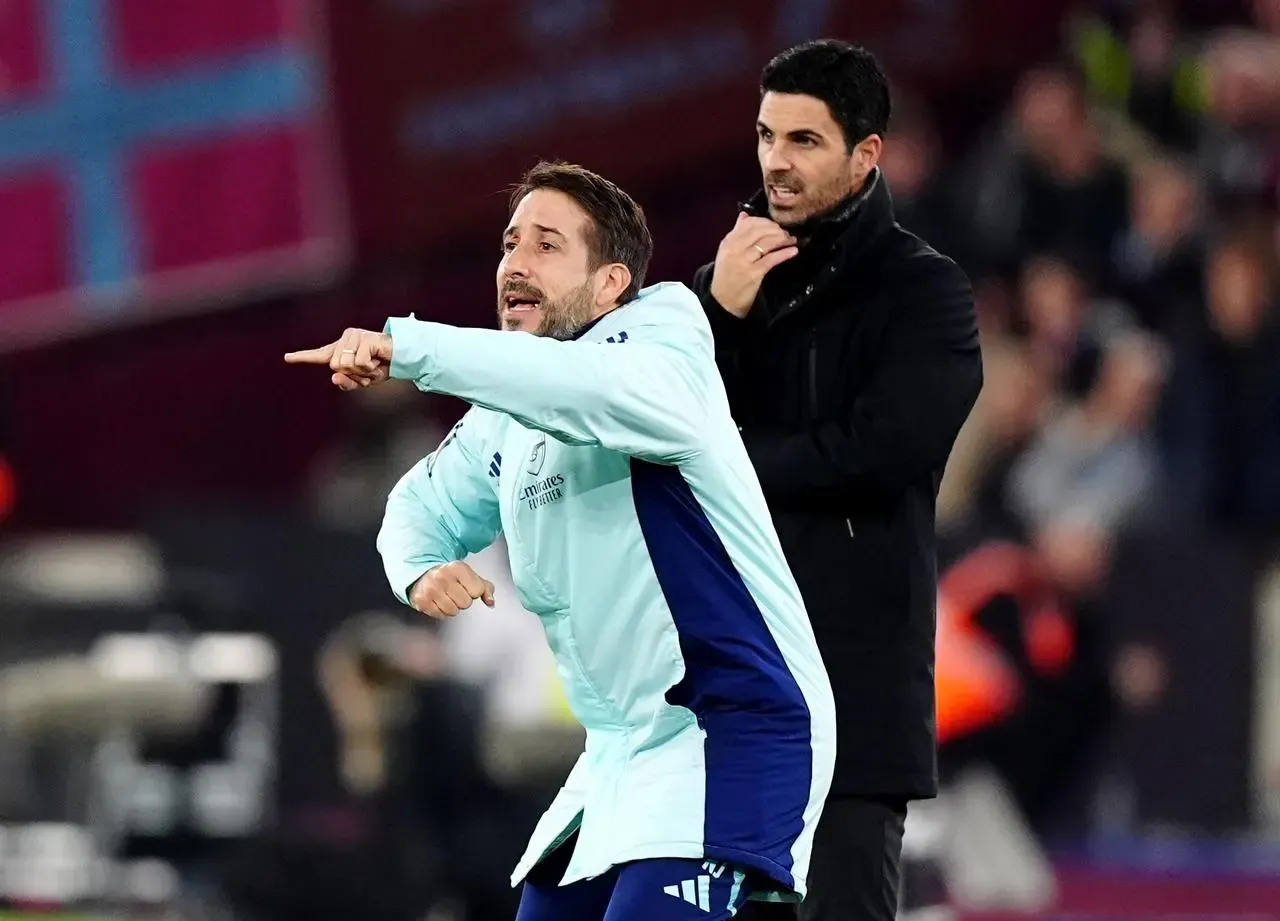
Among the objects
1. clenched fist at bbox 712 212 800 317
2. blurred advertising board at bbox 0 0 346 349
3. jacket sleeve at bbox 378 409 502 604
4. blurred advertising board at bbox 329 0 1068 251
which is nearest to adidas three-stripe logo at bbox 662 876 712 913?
jacket sleeve at bbox 378 409 502 604

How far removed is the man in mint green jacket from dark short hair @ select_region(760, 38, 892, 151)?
620 millimetres

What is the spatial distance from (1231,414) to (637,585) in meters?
6.65

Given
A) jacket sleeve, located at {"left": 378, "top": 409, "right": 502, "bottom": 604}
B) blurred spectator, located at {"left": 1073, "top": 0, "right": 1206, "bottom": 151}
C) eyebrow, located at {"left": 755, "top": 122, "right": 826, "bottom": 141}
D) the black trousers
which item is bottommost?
the black trousers

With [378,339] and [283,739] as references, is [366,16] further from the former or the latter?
[378,339]

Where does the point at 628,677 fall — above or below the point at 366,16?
below

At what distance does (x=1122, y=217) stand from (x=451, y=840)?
4719mm

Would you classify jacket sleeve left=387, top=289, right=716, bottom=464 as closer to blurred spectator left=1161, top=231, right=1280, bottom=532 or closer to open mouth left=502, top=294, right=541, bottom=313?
open mouth left=502, top=294, right=541, bottom=313

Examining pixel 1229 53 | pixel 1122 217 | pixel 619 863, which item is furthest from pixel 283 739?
pixel 619 863

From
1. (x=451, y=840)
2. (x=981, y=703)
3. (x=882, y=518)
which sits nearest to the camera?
(x=882, y=518)

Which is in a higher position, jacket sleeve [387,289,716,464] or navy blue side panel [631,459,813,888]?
jacket sleeve [387,289,716,464]

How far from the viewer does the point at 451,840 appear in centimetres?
851

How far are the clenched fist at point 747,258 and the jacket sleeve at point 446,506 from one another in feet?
1.98

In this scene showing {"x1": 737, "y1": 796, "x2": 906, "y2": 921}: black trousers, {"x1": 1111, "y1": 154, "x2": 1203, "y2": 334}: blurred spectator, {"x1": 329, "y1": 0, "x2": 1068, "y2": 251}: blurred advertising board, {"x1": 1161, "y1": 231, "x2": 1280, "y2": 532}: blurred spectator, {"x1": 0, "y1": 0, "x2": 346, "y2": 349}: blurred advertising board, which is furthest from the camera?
{"x1": 0, "y1": 0, "x2": 346, "y2": 349}: blurred advertising board

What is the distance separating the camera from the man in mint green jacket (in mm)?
4090
